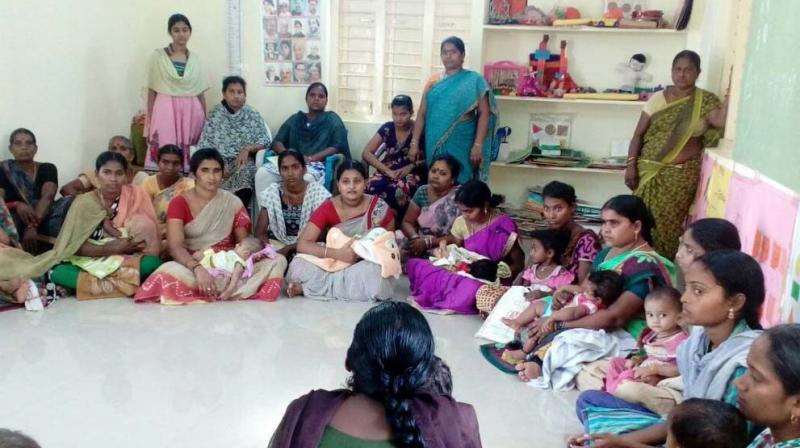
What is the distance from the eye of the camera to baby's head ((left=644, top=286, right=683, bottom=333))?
298 cm

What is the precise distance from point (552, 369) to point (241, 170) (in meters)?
3.43

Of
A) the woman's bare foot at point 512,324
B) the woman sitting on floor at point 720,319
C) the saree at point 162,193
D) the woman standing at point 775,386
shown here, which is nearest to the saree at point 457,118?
the saree at point 162,193

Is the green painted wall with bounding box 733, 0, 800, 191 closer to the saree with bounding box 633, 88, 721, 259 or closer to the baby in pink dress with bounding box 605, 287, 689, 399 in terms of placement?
the baby in pink dress with bounding box 605, 287, 689, 399

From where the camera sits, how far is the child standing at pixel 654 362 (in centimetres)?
279

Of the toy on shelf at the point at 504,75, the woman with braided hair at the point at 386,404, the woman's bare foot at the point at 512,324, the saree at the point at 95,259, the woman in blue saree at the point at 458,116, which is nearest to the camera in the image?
the woman with braided hair at the point at 386,404

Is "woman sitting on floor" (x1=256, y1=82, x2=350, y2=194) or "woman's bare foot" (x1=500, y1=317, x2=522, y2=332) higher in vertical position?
"woman sitting on floor" (x1=256, y1=82, x2=350, y2=194)

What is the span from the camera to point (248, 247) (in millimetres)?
4703

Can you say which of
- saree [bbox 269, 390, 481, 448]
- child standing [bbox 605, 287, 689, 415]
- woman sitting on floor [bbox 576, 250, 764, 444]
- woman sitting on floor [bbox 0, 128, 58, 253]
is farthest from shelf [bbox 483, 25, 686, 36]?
saree [bbox 269, 390, 481, 448]

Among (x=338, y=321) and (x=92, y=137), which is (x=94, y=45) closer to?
(x=92, y=137)

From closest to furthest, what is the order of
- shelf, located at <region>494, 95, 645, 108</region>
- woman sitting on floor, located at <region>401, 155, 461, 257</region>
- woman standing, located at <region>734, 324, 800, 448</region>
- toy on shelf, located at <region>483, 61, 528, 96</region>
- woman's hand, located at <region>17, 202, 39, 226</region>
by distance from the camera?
woman standing, located at <region>734, 324, 800, 448</region>, woman's hand, located at <region>17, 202, 39, 226</region>, woman sitting on floor, located at <region>401, 155, 461, 257</region>, shelf, located at <region>494, 95, 645, 108</region>, toy on shelf, located at <region>483, 61, 528, 96</region>

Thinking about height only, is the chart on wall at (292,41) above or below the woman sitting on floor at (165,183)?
above

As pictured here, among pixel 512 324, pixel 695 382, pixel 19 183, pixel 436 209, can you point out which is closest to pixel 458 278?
pixel 512 324

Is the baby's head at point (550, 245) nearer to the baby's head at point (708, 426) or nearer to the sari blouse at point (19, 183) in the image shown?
the baby's head at point (708, 426)

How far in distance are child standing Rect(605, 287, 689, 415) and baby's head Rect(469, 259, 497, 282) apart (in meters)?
1.38
